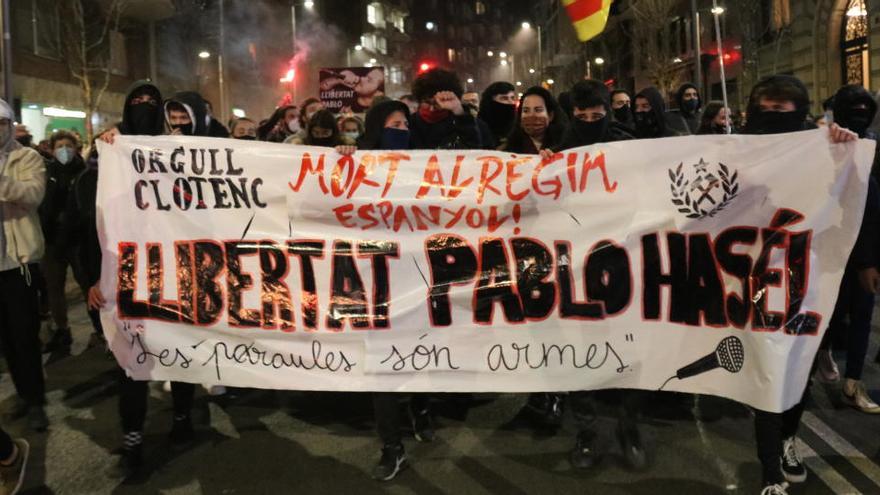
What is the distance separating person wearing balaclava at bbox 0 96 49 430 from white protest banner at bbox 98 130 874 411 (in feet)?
2.08

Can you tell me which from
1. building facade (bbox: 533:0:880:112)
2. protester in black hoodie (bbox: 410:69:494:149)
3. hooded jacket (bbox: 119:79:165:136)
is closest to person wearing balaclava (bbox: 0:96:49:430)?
hooded jacket (bbox: 119:79:165:136)

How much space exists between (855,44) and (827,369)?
14.9 metres

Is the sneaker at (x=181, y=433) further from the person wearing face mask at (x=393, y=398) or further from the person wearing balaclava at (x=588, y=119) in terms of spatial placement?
the person wearing balaclava at (x=588, y=119)

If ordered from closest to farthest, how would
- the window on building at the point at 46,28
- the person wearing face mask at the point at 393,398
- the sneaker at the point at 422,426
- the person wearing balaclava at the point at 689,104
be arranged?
the person wearing face mask at the point at 393,398 < the sneaker at the point at 422,426 < the person wearing balaclava at the point at 689,104 < the window on building at the point at 46,28

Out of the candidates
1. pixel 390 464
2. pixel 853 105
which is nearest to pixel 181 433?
pixel 390 464

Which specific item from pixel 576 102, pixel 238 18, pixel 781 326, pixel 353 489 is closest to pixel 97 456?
pixel 353 489

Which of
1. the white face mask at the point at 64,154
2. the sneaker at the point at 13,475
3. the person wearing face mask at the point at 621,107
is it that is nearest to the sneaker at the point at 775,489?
the sneaker at the point at 13,475

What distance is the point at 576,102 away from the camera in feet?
12.5

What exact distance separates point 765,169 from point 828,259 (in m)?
0.47

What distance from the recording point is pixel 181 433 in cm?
411

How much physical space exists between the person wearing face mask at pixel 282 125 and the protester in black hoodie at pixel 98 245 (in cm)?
352

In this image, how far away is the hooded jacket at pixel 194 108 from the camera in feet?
13.9

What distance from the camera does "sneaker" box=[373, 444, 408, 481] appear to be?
352 centimetres

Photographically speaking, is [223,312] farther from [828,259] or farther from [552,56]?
[552,56]
